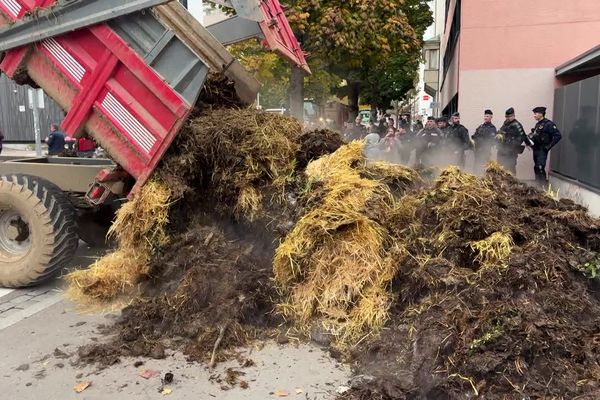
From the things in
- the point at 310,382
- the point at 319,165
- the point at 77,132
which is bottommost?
the point at 310,382

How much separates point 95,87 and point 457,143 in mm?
8882

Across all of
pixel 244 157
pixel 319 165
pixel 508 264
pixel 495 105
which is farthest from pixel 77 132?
pixel 495 105

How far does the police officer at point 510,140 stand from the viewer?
36.6ft

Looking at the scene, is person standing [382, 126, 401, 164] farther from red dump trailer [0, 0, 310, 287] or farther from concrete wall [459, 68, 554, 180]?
Answer: red dump trailer [0, 0, 310, 287]

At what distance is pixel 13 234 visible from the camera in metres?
5.68

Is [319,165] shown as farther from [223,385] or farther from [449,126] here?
[449,126]

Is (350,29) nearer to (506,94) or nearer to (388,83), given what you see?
(506,94)

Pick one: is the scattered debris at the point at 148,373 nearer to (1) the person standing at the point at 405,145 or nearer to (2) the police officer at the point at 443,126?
(1) the person standing at the point at 405,145

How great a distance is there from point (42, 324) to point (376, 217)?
10.4 feet

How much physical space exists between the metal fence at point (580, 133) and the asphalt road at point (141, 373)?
727 cm

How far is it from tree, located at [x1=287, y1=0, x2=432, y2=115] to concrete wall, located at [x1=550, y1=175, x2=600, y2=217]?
17.5 ft

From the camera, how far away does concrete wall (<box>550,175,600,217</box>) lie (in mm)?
8742

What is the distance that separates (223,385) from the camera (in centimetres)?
370

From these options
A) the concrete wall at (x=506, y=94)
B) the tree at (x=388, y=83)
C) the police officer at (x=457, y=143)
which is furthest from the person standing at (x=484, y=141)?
the tree at (x=388, y=83)
